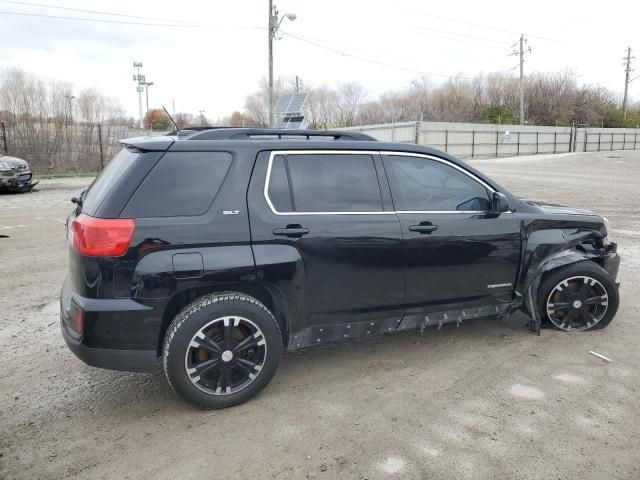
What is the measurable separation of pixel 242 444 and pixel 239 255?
1154 millimetres

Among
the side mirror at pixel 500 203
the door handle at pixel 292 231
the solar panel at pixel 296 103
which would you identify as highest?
the solar panel at pixel 296 103

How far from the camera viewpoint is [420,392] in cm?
354

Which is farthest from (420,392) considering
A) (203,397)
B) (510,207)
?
(510,207)

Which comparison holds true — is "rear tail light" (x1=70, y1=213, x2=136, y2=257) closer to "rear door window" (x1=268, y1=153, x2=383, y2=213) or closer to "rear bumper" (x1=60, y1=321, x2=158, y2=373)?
"rear bumper" (x1=60, y1=321, x2=158, y2=373)

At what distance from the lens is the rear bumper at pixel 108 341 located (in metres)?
3.07

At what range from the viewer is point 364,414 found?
128 inches

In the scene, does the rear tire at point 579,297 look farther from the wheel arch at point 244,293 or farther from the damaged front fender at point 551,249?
the wheel arch at point 244,293

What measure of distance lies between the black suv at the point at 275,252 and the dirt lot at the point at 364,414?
326 millimetres

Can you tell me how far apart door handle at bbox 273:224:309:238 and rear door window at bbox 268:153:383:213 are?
0.13 metres

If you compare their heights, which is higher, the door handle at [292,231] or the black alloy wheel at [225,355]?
the door handle at [292,231]

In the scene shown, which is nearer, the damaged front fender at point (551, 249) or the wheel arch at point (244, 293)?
the wheel arch at point (244, 293)

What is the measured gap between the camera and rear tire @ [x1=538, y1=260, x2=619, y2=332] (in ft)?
14.6

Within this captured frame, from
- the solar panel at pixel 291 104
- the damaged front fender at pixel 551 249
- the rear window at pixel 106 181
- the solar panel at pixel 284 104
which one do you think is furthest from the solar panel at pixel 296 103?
the rear window at pixel 106 181

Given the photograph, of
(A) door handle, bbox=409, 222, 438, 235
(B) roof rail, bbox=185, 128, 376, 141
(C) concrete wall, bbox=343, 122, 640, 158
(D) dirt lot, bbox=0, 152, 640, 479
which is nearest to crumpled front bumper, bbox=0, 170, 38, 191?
(D) dirt lot, bbox=0, 152, 640, 479
